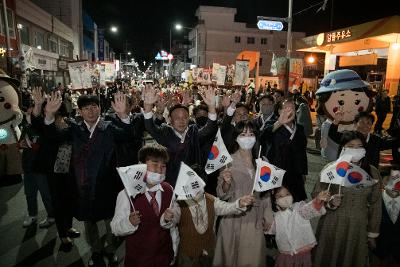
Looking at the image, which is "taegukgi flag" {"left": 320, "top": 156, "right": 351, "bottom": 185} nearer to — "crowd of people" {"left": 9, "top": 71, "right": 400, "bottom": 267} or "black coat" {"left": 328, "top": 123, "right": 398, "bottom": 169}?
"crowd of people" {"left": 9, "top": 71, "right": 400, "bottom": 267}

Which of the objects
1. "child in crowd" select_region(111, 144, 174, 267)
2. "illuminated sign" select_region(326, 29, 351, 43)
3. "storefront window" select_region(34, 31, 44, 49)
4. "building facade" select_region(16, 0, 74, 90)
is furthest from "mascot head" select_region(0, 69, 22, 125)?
"storefront window" select_region(34, 31, 44, 49)

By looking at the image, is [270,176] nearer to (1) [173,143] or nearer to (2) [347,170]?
(2) [347,170]

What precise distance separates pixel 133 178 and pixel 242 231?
1.32m

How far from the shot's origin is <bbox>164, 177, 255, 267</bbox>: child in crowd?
10.7ft

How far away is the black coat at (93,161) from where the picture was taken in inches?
160

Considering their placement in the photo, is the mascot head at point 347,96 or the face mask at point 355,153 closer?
the face mask at point 355,153

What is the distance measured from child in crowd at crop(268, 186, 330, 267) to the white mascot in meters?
5.65

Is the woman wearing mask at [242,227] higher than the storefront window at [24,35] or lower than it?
lower

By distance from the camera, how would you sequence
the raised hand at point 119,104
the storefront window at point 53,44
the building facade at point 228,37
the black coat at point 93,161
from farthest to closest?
1. the building facade at point 228,37
2. the storefront window at point 53,44
3. the black coat at point 93,161
4. the raised hand at point 119,104

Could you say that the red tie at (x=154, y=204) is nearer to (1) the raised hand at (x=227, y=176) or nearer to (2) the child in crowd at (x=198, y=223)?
(2) the child in crowd at (x=198, y=223)

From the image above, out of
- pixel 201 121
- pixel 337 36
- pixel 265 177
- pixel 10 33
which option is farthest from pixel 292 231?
pixel 10 33

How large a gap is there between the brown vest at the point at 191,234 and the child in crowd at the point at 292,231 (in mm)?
661

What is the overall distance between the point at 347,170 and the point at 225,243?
1436mm

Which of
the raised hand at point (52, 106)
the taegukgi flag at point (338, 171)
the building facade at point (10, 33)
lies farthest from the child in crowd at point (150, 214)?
the building facade at point (10, 33)
